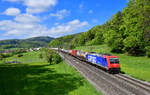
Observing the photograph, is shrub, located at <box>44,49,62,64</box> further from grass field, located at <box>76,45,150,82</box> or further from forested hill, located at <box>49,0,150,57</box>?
forested hill, located at <box>49,0,150,57</box>

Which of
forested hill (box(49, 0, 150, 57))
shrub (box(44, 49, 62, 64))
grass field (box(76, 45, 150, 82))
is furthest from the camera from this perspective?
shrub (box(44, 49, 62, 64))

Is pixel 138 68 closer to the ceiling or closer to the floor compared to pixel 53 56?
closer to the floor

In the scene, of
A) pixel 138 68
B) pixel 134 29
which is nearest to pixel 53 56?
pixel 134 29

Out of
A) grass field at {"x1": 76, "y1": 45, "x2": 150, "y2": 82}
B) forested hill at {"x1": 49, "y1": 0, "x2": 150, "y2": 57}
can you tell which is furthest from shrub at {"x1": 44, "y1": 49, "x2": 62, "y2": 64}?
forested hill at {"x1": 49, "y1": 0, "x2": 150, "y2": 57}

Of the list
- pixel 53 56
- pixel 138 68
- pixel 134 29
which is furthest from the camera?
pixel 53 56

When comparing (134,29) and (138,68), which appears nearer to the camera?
(138,68)

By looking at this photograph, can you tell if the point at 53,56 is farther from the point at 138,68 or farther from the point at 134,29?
the point at 138,68

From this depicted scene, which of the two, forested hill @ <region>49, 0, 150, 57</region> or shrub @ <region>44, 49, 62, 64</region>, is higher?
forested hill @ <region>49, 0, 150, 57</region>

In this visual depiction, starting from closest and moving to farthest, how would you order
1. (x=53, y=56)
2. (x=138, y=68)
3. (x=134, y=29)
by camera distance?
(x=138, y=68) < (x=134, y=29) < (x=53, y=56)

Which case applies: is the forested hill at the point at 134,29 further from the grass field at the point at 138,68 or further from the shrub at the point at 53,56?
the shrub at the point at 53,56

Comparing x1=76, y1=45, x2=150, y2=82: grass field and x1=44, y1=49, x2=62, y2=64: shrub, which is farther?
x1=44, y1=49, x2=62, y2=64: shrub

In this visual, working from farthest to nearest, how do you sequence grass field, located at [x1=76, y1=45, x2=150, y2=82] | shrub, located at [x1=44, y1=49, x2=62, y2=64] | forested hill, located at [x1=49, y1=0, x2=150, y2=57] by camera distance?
shrub, located at [x1=44, y1=49, x2=62, y2=64] < forested hill, located at [x1=49, y1=0, x2=150, y2=57] < grass field, located at [x1=76, y1=45, x2=150, y2=82]

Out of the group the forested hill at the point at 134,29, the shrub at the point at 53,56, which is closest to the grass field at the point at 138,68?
the forested hill at the point at 134,29

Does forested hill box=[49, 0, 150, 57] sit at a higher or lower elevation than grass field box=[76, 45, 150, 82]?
higher
